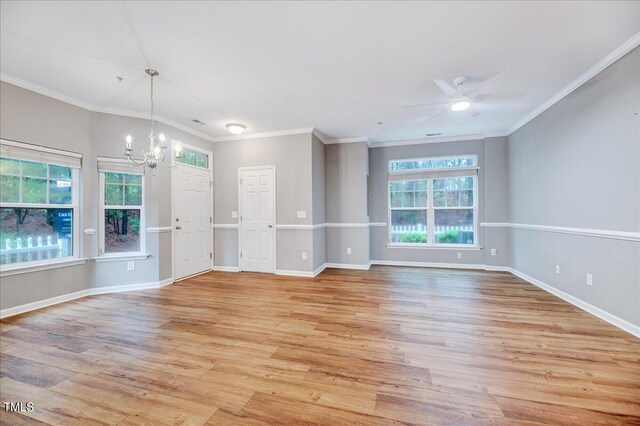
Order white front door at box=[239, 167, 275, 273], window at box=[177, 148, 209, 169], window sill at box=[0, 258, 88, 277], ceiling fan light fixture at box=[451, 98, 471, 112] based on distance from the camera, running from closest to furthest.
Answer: window sill at box=[0, 258, 88, 277], ceiling fan light fixture at box=[451, 98, 471, 112], window at box=[177, 148, 209, 169], white front door at box=[239, 167, 275, 273]

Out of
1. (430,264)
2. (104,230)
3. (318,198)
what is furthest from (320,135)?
(104,230)

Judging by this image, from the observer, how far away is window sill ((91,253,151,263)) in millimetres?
3976

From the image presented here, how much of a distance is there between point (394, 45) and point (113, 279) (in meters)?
5.01

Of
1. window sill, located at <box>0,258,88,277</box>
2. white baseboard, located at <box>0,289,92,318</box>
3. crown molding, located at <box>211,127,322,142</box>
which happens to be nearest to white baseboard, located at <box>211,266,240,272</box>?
white baseboard, located at <box>0,289,92,318</box>

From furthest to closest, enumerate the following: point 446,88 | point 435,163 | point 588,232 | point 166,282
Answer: point 435,163, point 166,282, point 588,232, point 446,88

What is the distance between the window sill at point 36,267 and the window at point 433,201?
572 cm

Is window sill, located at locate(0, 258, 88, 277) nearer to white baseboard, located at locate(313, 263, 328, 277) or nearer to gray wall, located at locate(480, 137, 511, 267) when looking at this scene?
white baseboard, located at locate(313, 263, 328, 277)

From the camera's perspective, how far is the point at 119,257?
4094 millimetres

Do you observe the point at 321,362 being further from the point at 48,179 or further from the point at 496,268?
the point at 496,268

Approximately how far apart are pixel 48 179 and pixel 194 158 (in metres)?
2.14

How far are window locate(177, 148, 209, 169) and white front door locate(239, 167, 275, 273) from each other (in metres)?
0.81

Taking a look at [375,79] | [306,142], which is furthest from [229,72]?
[306,142]

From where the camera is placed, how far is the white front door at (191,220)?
4715 millimetres

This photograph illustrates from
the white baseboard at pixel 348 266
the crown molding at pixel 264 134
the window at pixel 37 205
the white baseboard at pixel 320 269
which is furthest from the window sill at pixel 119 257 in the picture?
the white baseboard at pixel 348 266
